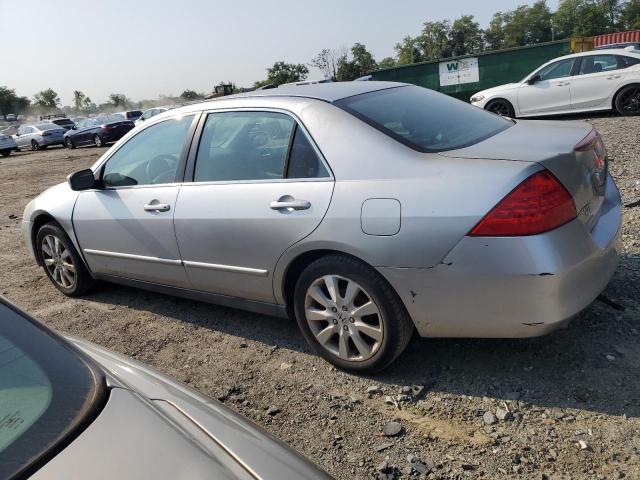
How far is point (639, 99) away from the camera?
11.2 meters

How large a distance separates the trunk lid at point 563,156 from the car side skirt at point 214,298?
4.68ft

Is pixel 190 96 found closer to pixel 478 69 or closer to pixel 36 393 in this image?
pixel 478 69

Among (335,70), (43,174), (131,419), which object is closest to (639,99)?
(131,419)

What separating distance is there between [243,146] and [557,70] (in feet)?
35.5

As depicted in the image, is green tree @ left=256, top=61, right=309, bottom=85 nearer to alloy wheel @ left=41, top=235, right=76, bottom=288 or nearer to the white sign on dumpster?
the white sign on dumpster

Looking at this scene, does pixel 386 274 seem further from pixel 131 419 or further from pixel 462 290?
pixel 131 419

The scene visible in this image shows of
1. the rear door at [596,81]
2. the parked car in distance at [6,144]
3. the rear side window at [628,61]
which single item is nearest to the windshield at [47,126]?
the parked car in distance at [6,144]

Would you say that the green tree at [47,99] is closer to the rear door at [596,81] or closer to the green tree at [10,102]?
the green tree at [10,102]

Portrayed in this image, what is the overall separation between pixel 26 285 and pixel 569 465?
199 inches

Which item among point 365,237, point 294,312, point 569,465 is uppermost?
point 365,237

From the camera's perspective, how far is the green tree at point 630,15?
89.8m

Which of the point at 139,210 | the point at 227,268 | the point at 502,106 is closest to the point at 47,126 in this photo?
the point at 502,106

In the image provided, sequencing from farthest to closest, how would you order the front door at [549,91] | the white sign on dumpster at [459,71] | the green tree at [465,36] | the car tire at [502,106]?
the green tree at [465,36] → the white sign on dumpster at [459,71] → the car tire at [502,106] → the front door at [549,91]

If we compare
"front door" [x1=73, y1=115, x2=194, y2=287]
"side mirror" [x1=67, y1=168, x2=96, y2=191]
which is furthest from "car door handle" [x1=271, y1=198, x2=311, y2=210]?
"side mirror" [x1=67, y1=168, x2=96, y2=191]
